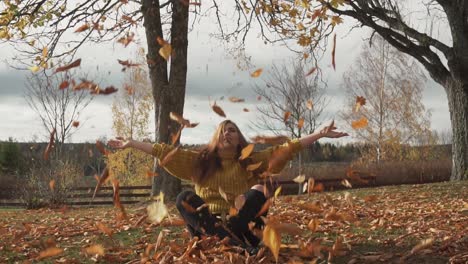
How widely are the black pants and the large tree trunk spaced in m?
6.47

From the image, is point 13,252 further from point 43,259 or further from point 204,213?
point 204,213

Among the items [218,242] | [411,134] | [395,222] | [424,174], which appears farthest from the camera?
[411,134]

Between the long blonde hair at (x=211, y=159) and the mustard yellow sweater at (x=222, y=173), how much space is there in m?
0.04

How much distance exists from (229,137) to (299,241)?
1.10m

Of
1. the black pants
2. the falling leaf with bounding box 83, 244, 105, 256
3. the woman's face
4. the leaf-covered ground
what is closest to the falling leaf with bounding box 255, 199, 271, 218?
the black pants

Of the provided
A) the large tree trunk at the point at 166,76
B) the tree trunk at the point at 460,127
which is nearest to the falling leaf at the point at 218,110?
the large tree trunk at the point at 166,76

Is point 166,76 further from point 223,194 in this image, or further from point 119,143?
point 223,194

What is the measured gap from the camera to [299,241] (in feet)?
16.5

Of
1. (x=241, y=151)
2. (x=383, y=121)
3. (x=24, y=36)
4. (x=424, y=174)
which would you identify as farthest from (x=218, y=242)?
(x=383, y=121)

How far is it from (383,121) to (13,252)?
2577 centimetres

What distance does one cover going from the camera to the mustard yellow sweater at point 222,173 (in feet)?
16.8

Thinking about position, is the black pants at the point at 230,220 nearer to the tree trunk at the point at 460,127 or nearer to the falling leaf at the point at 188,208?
the falling leaf at the point at 188,208

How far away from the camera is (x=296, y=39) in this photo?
41.9ft

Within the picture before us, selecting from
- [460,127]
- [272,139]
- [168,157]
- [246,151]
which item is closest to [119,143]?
[168,157]
